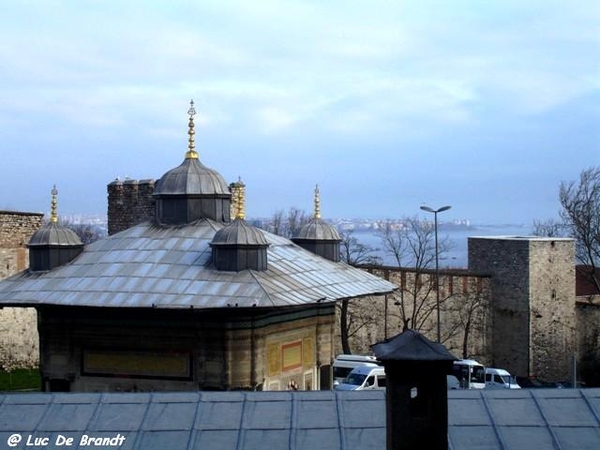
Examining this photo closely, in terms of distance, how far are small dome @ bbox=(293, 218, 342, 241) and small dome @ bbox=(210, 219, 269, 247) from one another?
8.39 feet

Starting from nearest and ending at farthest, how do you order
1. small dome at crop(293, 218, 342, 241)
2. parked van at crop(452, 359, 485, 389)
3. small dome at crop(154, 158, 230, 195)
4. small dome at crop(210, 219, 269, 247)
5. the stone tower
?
small dome at crop(210, 219, 269, 247), small dome at crop(154, 158, 230, 195), small dome at crop(293, 218, 342, 241), parked van at crop(452, 359, 485, 389), the stone tower

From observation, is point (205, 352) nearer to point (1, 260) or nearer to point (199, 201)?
point (199, 201)

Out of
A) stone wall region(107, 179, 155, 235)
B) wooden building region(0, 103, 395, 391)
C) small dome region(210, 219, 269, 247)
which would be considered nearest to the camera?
wooden building region(0, 103, 395, 391)

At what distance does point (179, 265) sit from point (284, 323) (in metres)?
1.40

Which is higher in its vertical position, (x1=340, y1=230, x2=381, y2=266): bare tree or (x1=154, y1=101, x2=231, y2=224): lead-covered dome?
(x1=154, y1=101, x2=231, y2=224): lead-covered dome

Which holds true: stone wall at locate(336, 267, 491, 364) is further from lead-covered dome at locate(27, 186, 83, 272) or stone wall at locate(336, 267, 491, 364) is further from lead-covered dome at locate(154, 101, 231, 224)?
lead-covered dome at locate(27, 186, 83, 272)

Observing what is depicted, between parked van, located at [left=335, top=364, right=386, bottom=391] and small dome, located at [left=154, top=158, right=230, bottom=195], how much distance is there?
10115 millimetres

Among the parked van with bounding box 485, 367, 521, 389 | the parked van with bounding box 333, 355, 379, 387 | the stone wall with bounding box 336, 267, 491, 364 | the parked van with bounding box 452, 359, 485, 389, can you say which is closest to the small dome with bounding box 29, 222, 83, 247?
the parked van with bounding box 333, 355, 379, 387

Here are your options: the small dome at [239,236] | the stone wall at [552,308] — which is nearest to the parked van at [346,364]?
the stone wall at [552,308]

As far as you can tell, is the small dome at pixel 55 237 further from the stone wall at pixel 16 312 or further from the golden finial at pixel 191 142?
the stone wall at pixel 16 312

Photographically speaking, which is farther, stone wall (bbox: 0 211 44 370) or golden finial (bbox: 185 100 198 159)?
stone wall (bbox: 0 211 44 370)

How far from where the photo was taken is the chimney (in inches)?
191

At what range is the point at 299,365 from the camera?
11453 millimetres

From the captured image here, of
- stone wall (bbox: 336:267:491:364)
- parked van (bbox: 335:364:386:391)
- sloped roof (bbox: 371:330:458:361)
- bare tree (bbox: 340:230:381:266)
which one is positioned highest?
sloped roof (bbox: 371:330:458:361)
